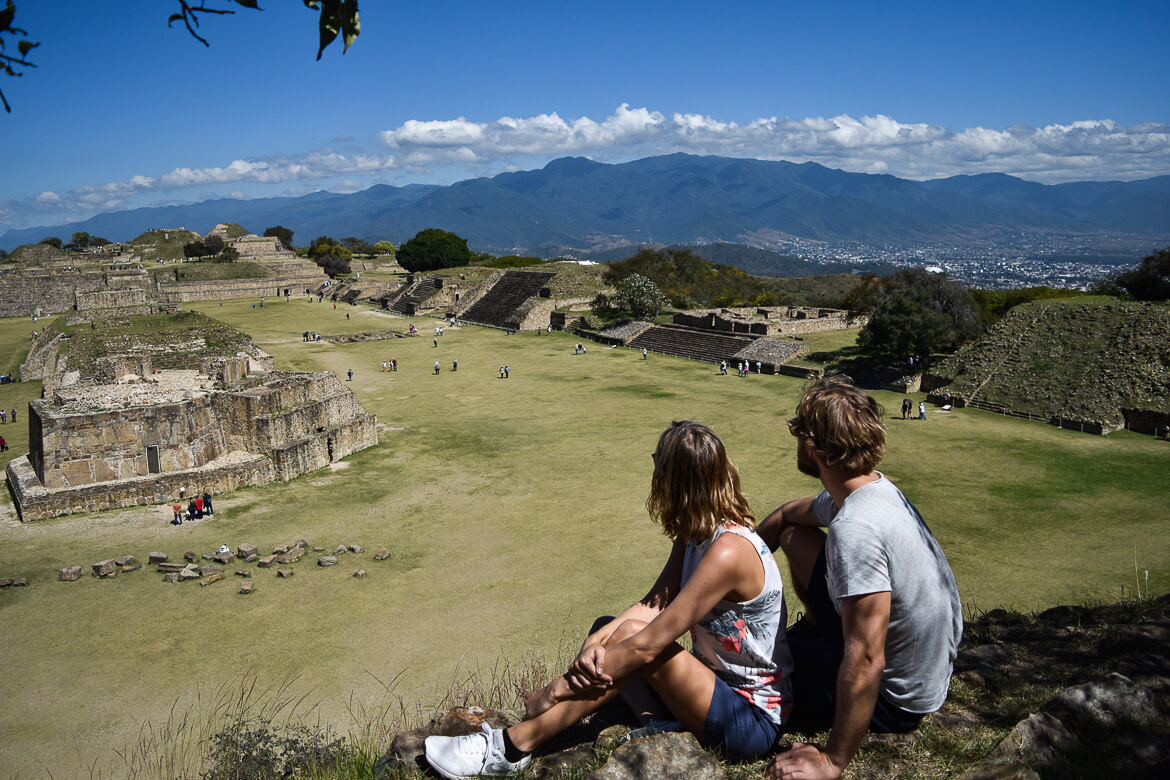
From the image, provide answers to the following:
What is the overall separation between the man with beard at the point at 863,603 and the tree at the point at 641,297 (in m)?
33.4

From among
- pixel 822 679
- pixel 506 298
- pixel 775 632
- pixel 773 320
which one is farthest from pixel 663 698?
pixel 506 298

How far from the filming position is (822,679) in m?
3.01

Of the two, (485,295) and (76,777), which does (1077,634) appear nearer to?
(76,777)

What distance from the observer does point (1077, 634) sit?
4.24 meters

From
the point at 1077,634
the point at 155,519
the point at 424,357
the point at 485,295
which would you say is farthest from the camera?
the point at 485,295

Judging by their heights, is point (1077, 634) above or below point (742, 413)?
above

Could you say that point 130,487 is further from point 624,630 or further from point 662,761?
point 662,761

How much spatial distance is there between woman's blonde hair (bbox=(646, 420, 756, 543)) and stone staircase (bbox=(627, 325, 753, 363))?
26.2 metres

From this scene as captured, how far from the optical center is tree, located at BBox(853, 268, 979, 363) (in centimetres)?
2417

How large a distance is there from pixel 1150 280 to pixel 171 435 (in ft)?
115

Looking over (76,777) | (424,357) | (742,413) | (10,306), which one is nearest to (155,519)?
(76,777)

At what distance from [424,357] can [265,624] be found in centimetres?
2182

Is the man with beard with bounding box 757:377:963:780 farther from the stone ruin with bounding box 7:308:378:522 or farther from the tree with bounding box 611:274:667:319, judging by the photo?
the tree with bounding box 611:274:667:319

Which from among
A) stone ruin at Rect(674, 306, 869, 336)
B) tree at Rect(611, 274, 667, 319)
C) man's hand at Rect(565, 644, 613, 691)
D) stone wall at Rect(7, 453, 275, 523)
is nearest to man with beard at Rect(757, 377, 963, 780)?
man's hand at Rect(565, 644, 613, 691)
